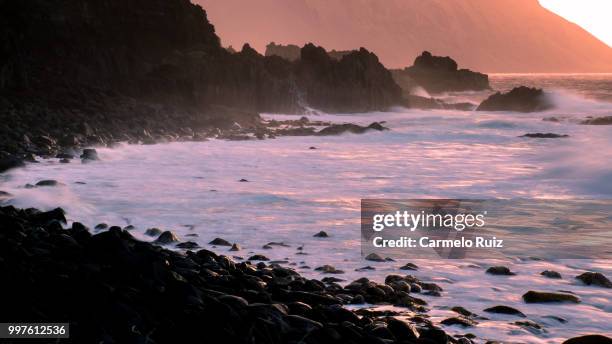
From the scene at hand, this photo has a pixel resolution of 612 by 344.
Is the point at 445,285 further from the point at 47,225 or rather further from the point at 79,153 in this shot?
the point at 79,153

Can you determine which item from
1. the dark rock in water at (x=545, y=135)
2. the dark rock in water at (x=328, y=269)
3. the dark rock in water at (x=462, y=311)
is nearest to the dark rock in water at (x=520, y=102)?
the dark rock in water at (x=545, y=135)

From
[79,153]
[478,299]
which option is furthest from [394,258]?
[79,153]

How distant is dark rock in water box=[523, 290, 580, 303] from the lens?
8.30m

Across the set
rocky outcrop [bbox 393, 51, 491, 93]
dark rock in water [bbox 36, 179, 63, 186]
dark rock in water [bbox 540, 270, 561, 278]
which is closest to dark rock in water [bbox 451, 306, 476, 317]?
dark rock in water [bbox 540, 270, 561, 278]

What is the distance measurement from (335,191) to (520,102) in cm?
5086

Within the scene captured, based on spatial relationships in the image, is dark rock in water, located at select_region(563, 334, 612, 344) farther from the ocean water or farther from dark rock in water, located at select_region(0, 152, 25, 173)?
dark rock in water, located at select_region(0, 152, 25, 173)

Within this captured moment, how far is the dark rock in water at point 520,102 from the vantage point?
63.1 metres

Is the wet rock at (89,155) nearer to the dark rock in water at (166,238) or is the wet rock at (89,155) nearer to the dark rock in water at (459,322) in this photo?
the dark rock in water at (166,238)

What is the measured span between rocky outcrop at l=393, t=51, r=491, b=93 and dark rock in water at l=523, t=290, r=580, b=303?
100m

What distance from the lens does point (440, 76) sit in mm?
112000

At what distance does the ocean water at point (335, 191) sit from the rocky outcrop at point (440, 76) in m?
74.9

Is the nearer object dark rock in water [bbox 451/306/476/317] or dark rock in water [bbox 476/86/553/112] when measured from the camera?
dark rock in water [bbox 451/306/476/317]

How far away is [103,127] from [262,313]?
25080 millimetres

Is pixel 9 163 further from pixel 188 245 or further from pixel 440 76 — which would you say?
pixel 440 76
